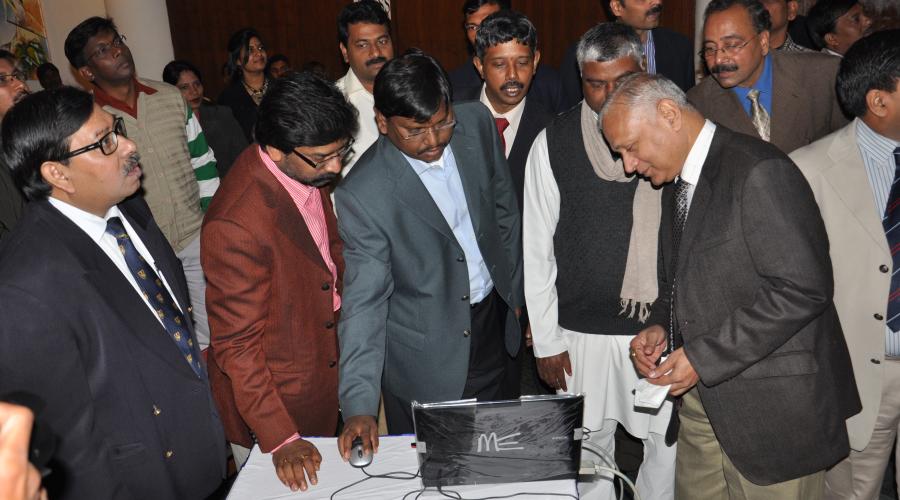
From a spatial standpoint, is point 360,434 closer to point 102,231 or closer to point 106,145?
point 102,231

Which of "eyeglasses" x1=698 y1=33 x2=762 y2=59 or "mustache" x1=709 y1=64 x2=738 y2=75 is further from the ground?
"eyeglasses" x1=698 y1=33 x2=762 y2=59

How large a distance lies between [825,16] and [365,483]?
3.60 metres

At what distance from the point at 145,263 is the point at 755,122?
7.25ft

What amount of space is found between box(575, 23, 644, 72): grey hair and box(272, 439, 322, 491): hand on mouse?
150 cm

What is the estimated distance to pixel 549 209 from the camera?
7.72ft

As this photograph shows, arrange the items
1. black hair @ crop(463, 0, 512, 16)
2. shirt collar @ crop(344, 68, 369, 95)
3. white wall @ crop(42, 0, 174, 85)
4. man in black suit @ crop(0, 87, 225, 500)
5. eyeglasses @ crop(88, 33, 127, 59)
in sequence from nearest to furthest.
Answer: man in black suit @ crop(0, 87, 225, 500) < shirt collar @ crop(344, 68, 369, 95) < eyeglasses @ crop(88, 33, 127, 59) < black hair @ crop(463, 0, 512, 16) < white wall @ crop(42, 0, 174, 85)

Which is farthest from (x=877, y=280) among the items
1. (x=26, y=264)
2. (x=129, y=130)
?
(x=129, y=130)

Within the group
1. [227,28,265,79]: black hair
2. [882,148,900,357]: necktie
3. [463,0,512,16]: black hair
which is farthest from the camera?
[227,28,265,79]: black hair

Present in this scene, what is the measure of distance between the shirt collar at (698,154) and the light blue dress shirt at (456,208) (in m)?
0.76

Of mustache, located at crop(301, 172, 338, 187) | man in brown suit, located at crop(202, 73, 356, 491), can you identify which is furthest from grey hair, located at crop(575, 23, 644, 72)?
mustache, located at crop(301, 172, 338, 187)

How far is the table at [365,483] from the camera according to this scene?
1683mm

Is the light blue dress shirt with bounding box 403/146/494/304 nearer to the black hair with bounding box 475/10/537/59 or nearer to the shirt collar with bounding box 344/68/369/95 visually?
the black hair with bounding box 475/10/537/59

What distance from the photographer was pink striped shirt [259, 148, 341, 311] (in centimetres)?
204

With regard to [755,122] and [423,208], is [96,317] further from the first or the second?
[755,122]
